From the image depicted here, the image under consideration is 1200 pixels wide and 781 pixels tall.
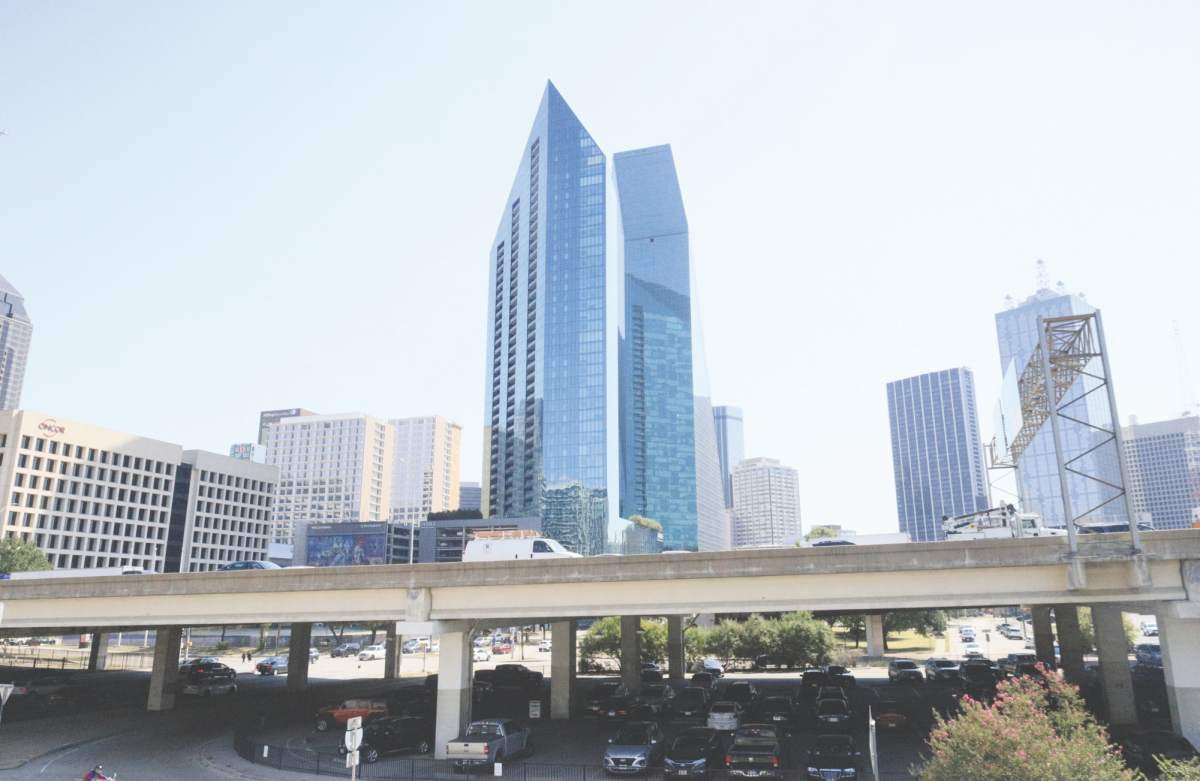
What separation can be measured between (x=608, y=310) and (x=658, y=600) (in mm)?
147681

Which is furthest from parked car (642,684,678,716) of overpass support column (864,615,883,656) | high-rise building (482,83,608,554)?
high-rise building (482,83,608,554)

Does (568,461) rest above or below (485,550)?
above

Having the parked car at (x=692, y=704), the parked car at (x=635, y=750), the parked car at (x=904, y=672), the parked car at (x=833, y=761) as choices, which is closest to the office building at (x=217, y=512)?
the parked car at (x=904, y=672)

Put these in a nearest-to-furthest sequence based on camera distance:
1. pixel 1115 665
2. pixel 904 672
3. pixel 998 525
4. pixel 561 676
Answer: pixel 1115 665 → pixel 998 525 → pixel 561 676 → pixel 904 672

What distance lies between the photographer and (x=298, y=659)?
51.2 meters

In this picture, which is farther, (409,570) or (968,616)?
(968,616)

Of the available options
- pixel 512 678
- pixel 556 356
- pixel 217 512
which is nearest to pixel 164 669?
pixel 512 678

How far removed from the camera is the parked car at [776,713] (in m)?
32.2

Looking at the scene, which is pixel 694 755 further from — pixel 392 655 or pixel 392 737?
pixel 392 655

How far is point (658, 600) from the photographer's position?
26.9m

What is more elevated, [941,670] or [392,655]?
[392,655]

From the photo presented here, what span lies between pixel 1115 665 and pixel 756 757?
18.5m

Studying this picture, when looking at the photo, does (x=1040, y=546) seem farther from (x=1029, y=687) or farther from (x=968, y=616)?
(x=968, y=616)

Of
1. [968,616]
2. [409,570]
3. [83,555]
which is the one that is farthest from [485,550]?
[968,616]
